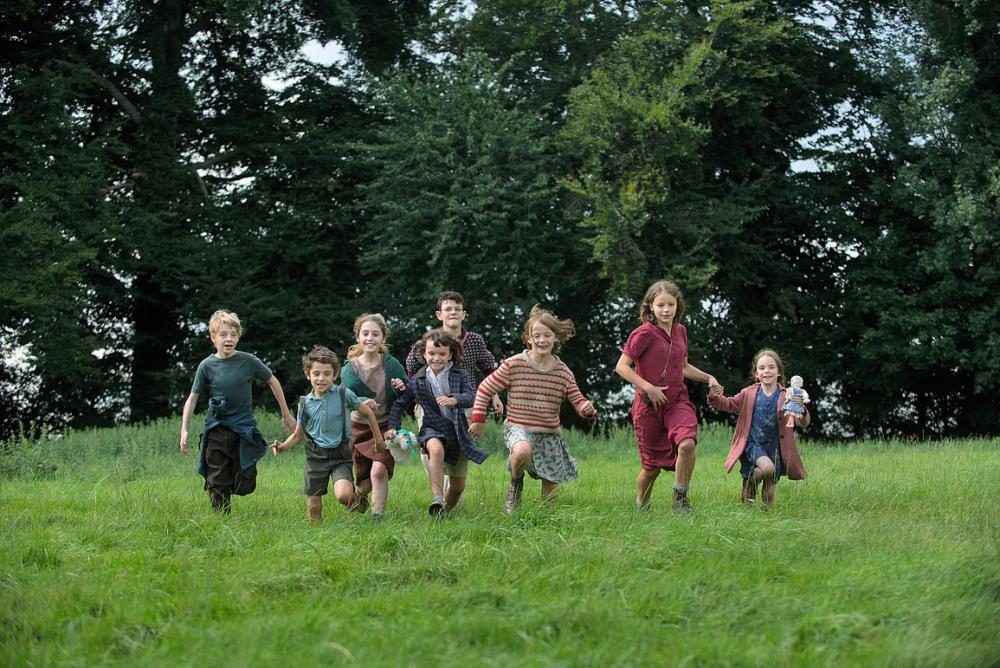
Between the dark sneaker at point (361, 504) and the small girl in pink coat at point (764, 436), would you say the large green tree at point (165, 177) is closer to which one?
the dark sneaker at point (361, 504)

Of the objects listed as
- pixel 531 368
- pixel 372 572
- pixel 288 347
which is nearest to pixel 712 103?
pixel 288 347

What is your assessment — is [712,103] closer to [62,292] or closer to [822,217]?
[822,217]

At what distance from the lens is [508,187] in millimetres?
22750

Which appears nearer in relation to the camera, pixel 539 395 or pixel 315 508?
pixel 315 508

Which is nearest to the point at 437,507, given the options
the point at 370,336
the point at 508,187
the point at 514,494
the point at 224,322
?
the point at 514,494

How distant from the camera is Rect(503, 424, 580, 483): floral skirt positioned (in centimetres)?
864

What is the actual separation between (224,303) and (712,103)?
36.8 ft

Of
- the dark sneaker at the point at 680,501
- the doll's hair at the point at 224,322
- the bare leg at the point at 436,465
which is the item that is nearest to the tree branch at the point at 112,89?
the doll's hair at the point at 224,322

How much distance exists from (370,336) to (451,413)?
0.95 m

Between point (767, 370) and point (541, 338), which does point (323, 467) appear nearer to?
point (541, 338)

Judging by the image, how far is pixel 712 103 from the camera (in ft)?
72.9

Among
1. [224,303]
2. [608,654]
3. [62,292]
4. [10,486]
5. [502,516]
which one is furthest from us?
[224,303]

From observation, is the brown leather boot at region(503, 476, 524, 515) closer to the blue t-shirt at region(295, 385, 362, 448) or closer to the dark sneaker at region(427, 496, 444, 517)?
the dark sneaker at region(427, 496, 444, 517)

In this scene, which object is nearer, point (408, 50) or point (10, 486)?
point (10, 486)
